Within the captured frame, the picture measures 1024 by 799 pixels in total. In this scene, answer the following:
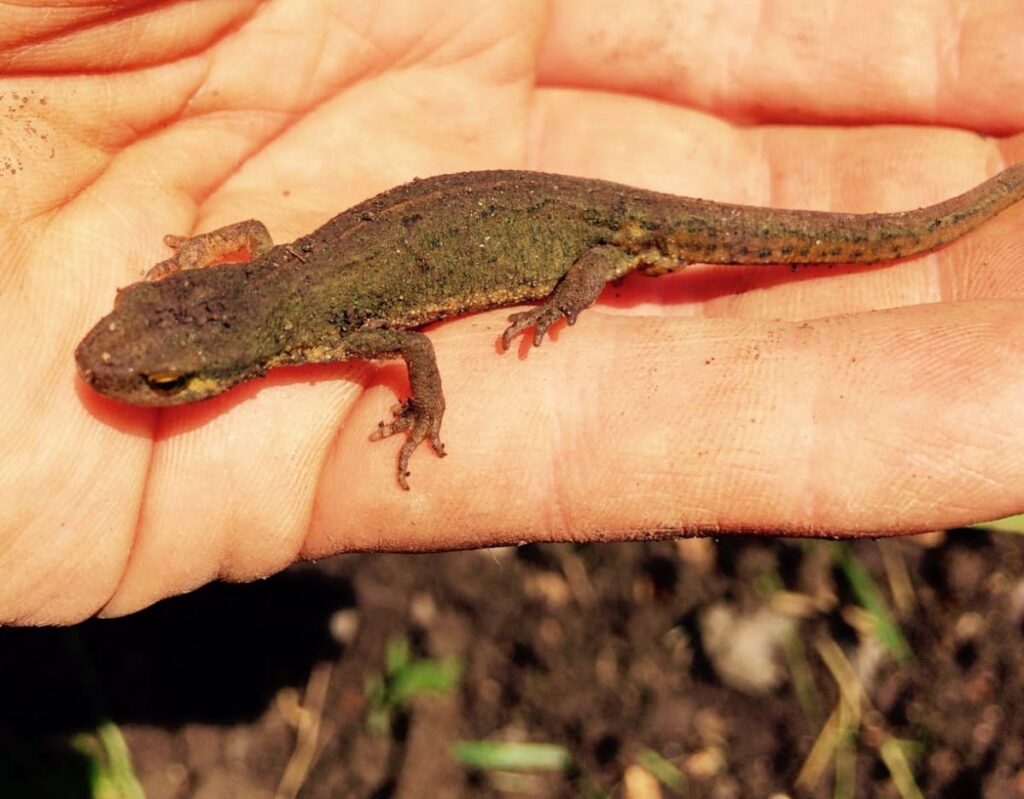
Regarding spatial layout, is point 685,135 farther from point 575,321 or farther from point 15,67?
point 15,67

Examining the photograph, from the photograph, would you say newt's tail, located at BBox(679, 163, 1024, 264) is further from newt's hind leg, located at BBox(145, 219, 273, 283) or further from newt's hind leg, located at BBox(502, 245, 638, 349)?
newt's hind leg, located at BBox(145, 219, 273, 283)

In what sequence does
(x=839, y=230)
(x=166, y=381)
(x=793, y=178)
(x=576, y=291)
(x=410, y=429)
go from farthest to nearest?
(x=793, y=178) → (x=839, y=230) → (x=576, y=291) → (x=410, y=429) → (x=166, y=381)

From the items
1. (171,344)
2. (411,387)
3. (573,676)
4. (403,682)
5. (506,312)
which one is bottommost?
(573,676)

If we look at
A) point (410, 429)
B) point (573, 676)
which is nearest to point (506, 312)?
point (410, 429)

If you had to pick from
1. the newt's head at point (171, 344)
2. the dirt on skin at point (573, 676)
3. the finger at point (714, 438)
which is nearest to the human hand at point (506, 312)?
the finger at point (714, 438)

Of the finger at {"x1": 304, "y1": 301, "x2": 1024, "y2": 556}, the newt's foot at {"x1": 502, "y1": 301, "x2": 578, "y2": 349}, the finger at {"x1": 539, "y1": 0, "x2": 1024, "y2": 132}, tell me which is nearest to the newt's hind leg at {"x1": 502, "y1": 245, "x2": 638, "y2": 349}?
the newt's foot at {"x1": 502, "y1": 301, "x2": 578, "y2": 349}

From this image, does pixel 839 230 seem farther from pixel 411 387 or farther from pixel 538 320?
pixel 411 387

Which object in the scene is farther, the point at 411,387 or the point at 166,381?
the point at 411,387

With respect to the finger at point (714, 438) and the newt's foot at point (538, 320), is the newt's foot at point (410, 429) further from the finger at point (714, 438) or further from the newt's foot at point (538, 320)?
the newt's foot at point (538, 320)
